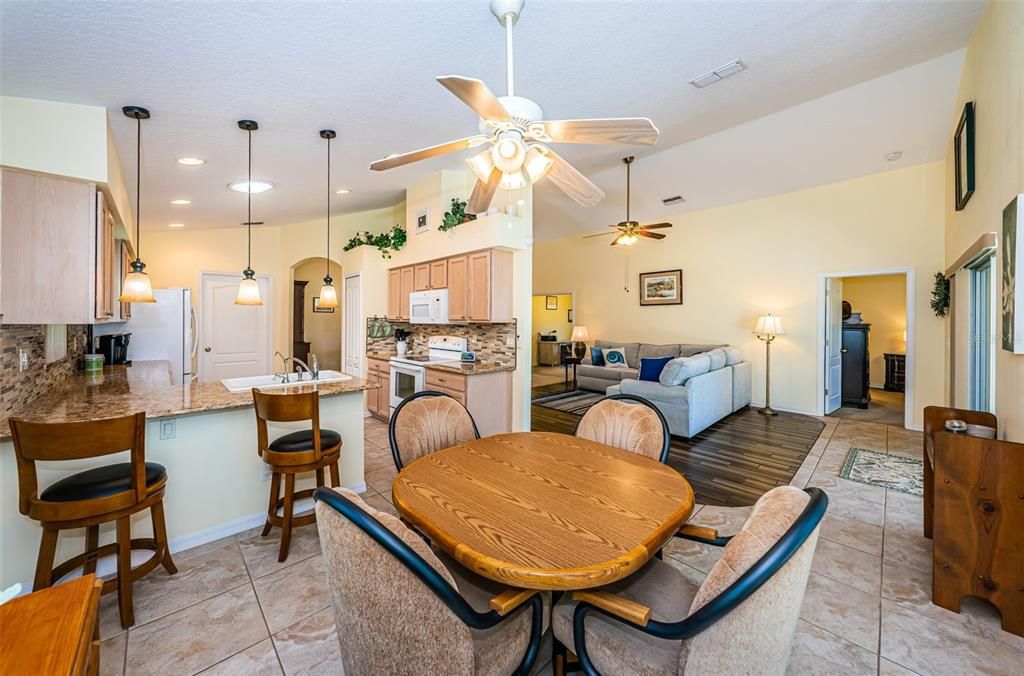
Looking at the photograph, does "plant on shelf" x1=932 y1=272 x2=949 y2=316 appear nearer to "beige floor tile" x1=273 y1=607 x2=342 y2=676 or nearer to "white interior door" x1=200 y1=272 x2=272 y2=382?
"beige floor tile" x1=273 y1=607 x2=342 y2=676

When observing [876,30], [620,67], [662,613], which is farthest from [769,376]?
[662,613]

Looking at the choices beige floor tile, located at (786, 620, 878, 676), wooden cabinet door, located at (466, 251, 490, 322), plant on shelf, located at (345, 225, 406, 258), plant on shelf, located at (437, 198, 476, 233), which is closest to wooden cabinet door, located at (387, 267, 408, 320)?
plant on shelf, located at (345, 225, 406, 258)

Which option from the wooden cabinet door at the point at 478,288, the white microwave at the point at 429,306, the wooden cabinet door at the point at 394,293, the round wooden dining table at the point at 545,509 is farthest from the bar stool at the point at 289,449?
the wooden cabinet door at the point at 394,293

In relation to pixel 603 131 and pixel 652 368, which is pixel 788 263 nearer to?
pixel 652 368

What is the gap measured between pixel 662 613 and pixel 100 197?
3.40 metres

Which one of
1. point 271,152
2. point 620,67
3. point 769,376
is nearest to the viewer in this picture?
point 620,67

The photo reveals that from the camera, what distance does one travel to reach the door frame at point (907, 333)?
4.87 m

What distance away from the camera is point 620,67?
2.54 m

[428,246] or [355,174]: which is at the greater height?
[355,174]

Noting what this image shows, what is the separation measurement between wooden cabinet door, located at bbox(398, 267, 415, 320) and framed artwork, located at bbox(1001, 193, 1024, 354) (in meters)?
4.91

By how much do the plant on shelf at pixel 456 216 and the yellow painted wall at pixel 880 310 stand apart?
708cm

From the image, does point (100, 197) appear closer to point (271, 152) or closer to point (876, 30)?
point (271, 152)

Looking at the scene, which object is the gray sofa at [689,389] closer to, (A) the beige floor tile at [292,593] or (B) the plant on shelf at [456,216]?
(B) the plant on shelf at [456,216]

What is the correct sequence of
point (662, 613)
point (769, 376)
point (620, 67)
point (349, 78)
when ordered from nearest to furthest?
point (662, 613)
point (349, 78)
point (620, 67)
point (769, 376)
